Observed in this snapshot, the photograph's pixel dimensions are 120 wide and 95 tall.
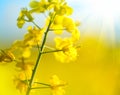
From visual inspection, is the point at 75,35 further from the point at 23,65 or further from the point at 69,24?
the point at 23,65

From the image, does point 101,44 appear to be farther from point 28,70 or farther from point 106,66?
point 28,70

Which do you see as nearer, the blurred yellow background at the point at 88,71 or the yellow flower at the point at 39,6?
the yellow flower at the point at 39,6

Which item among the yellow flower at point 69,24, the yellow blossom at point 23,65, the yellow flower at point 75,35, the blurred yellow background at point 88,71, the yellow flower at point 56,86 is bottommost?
the blurred yellow background at point 88,71

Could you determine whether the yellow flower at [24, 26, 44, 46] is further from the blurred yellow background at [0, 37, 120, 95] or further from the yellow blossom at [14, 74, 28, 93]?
the blurred yellow background at [0, 37, 120, 95]

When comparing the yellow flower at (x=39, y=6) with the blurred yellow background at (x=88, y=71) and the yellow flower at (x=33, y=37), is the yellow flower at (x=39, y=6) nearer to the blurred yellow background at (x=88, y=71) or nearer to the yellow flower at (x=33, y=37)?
the yellow flower at (x=33, y=37)

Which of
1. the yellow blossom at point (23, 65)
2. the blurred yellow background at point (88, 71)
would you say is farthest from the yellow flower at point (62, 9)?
the blurred yellow background at point (88, 71)

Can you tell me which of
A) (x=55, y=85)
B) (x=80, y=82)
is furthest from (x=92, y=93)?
(x=55, y=85)

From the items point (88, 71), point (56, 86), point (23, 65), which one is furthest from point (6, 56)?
point (88, 71)

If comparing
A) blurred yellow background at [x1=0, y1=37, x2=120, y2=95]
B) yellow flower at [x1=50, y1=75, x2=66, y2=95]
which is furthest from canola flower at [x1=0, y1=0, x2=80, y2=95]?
blurred yellow background at [x1=0, y1=37, x2=120, y2=95]

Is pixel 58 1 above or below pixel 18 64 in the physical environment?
above
